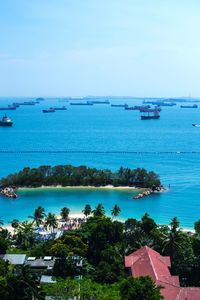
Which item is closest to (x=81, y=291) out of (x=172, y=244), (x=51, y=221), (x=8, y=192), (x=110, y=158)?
(x=172, y=244)

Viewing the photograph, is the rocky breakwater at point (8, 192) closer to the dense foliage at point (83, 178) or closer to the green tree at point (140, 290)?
the dense foliage at point (83, 178)

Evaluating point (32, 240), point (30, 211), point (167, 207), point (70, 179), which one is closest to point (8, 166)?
point (70, 179)

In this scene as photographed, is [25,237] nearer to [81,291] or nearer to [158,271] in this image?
[158,271]

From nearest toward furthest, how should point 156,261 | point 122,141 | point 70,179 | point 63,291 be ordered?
1. point 63,291
2. point 156,261
3. point 70,179
4. point 122,141

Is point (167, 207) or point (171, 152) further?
point (171, 152)

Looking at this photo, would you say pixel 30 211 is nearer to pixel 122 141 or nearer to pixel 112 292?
pixel 112 292
